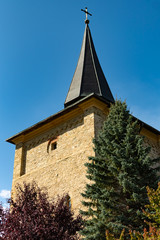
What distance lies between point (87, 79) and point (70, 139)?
4.20 metres

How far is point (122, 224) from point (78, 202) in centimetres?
313

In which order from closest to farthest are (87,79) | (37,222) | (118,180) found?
(37,222) → (118,180) → (87,79)

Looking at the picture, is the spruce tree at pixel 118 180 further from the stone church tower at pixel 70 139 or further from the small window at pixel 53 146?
the small window at pixel 53 146

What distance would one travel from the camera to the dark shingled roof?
56.8ft

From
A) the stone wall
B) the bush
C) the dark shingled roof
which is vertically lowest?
the bush

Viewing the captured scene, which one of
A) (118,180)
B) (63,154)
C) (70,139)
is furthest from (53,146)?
(118,180)

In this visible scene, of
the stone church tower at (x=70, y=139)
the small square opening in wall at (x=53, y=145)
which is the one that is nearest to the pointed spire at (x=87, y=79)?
the stone church tower at (x=70, y=139)

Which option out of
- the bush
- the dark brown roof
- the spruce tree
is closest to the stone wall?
the dark brown roof

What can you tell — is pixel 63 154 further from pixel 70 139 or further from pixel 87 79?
pixel 87 79

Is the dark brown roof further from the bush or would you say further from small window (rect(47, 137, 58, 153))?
the bush

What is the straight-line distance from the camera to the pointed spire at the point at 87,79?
1730 cm

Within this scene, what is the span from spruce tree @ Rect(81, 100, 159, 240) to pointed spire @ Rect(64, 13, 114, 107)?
447 centimetres

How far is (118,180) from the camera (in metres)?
11.9

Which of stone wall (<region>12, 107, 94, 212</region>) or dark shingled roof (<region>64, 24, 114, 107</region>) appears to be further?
dark shingled roof (<region>64, 24, 114, 107</region>)
